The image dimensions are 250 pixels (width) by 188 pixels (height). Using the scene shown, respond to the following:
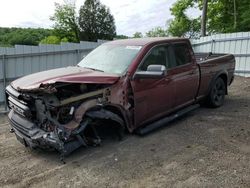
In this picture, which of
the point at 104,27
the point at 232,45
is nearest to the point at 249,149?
the point at 232,45

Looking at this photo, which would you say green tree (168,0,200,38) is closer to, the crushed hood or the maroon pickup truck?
the maroon pickup truck

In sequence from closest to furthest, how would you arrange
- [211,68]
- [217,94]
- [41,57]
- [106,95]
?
[106,95] → [211,68] → [217,94] → [41,57]

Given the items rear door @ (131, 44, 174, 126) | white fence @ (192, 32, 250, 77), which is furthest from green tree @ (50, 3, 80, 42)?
rear door @ (131, 44, 174, 126)

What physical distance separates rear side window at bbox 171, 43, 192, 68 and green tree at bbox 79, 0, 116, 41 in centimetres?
4193

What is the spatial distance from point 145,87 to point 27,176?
96.2 inches

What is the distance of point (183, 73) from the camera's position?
636 centimetres

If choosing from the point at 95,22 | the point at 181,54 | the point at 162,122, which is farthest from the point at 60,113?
the point at 95,22

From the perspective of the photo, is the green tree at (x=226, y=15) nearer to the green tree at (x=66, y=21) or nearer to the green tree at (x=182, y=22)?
the green tree at (x=182, y=22)

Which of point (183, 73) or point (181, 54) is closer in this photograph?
point (183, 73)

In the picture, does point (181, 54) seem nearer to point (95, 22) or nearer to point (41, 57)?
point (41, 57)

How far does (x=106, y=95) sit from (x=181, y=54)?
7.38ft

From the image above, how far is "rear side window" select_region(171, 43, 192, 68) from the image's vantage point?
6387 millimetres

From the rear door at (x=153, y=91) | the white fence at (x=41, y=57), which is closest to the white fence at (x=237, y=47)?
the white fence at (x=41, y=57)

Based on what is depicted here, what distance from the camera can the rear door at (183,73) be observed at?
6227 mm
